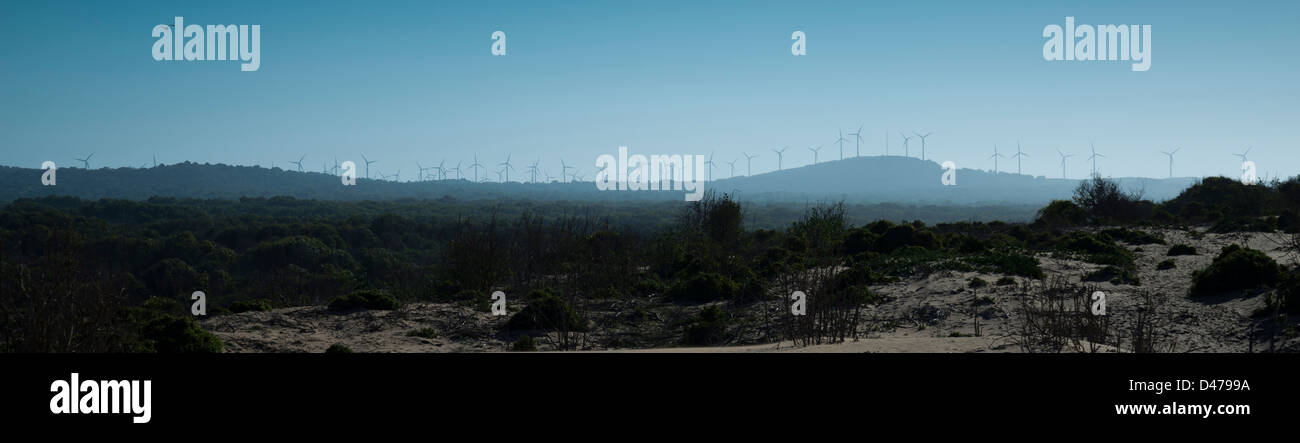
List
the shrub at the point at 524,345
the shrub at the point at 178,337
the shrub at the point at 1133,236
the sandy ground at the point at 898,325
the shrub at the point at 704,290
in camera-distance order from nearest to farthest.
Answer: the shrub at the point at 178,337 < the sandy ground at the point at 898,325 < the shrub at the point at 524,345 < the shrub at the point at 704,290 < the shrub at the point at 1133,236

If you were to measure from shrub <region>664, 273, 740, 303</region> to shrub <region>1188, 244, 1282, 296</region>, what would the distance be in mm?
9895

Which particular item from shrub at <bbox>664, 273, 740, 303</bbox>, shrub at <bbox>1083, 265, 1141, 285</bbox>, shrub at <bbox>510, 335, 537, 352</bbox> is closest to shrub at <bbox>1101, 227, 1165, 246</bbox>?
shrub at <bbox>1083, 265, 1141, 285</bbox>

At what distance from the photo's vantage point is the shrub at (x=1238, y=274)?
15430mm

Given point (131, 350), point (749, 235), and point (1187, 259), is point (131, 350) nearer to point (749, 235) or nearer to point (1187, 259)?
point (749, 235)

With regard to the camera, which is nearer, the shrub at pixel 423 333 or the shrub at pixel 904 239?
the shrub at pixel 423 333

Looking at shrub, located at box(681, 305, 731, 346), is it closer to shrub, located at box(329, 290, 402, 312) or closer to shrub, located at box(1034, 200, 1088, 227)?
shrub, located at box(329, 290, 402, 312)

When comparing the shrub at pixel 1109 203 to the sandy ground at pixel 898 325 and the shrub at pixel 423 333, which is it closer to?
the sandy ground at pixel 898 325

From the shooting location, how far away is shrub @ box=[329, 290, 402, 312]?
17.8m

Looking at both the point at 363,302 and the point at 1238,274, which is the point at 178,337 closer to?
the point at 363,302

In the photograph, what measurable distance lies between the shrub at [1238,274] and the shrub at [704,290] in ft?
32.5

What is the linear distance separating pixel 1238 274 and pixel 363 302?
733 inches

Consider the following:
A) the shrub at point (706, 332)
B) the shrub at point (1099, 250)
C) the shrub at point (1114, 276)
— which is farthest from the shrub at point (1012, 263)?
the shrub at point (706, 332)
